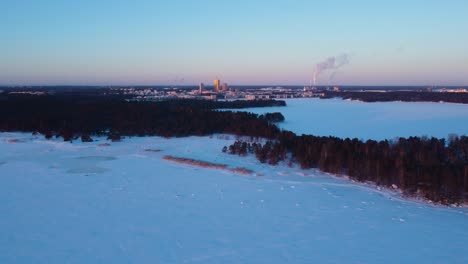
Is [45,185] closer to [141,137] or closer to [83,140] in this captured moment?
[83,140]

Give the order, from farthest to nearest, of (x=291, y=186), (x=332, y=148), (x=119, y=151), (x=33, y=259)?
(x=119, y=151) < (x=332, y=148) < (x=291, y=186) < (x=33, y=259)

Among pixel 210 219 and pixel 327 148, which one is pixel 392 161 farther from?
pixel 210 219

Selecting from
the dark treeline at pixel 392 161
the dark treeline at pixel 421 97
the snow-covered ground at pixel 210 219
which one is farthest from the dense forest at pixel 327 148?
the dark treeline at pixel 421 97

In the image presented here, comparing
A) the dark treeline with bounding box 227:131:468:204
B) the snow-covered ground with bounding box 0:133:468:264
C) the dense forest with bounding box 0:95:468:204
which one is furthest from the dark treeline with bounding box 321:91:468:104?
the snow-covered ground with bounding box 0:133:468:264

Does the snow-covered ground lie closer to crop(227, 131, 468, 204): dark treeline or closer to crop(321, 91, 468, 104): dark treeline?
crop(227, 131, 468, 204): dark treeline

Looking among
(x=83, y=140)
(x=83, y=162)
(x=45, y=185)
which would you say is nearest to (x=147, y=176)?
(x=45, y=185)

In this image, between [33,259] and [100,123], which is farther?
[100,123]
